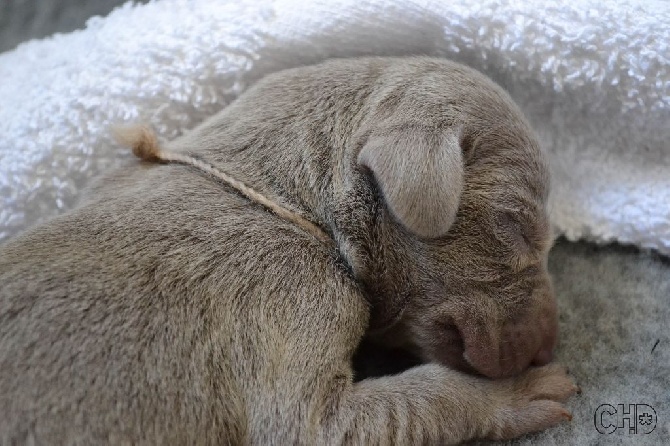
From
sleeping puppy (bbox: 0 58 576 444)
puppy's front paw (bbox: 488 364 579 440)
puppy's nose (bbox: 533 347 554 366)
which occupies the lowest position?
puppy's front paw (bbox: 488 364 579 440)

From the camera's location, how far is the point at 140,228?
153 centimetres

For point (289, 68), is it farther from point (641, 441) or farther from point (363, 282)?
point (641, 441)

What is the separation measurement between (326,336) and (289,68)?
0.82m

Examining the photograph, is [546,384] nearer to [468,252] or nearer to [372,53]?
[468,252]

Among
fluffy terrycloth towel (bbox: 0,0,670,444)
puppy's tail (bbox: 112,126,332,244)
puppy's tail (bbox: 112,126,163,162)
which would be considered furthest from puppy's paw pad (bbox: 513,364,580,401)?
puppy's tail (bbox: 112,126,163,162)

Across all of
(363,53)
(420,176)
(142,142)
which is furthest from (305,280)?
(363,53)

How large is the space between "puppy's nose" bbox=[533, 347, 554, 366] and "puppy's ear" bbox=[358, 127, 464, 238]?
41cm

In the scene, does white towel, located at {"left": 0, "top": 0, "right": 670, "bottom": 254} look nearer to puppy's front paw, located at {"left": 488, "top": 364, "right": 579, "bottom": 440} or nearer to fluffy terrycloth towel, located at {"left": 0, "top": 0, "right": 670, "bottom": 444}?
fluffy terrycloth towel, located at {"left": 0, "top": 0, "right": 670, "bottom": 444}

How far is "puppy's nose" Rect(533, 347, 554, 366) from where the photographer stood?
1669mm

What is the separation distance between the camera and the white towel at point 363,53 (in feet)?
6.25

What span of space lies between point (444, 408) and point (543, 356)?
1.05 ft

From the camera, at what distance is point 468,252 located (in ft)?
5.13

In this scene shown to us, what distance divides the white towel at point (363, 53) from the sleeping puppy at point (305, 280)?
0.76 feet

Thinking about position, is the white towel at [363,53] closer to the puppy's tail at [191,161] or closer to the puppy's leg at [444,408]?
the puppy's tail at [191,161]
